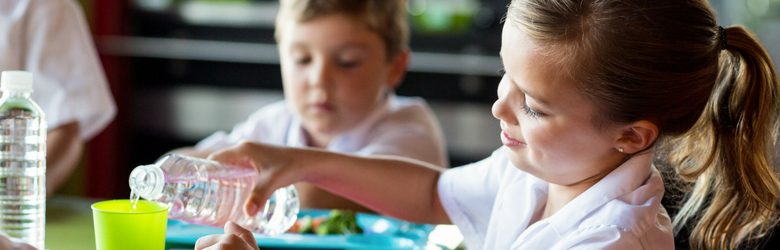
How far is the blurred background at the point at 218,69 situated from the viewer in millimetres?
3719

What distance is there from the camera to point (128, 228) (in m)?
1.05

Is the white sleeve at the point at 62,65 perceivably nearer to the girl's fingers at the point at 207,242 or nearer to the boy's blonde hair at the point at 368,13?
the boy's blonde hair at the point at 368,13

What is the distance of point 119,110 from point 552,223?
3088mm

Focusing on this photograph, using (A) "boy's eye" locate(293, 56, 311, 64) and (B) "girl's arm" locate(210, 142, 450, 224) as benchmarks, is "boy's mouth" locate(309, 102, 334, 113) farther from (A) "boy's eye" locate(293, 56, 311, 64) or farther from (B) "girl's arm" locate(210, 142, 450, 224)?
(B) "girl's arm" locate(210, 142, 450, 224)

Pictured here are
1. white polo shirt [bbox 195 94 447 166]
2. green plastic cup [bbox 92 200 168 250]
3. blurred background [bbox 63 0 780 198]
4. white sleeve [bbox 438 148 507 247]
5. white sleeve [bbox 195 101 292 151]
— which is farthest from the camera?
blurred background [bbox 63 0 780 198]

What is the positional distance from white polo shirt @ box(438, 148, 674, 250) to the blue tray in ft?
0.72

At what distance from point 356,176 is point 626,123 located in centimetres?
42

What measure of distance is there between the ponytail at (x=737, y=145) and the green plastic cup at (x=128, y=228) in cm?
57

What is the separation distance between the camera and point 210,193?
1.25 metres

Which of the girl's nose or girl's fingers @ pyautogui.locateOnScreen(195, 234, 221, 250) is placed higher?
the girl's nose

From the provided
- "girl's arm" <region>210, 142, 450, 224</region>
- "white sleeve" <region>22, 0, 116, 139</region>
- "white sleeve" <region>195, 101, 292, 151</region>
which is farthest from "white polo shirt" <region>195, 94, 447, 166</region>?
"girl's arm" <region>210, 142, 450, 224</region>

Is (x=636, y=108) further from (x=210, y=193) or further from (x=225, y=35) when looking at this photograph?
(x=225, y=35)

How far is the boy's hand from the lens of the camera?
1066 mm

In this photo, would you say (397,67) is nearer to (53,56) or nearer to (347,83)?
(347,83)
